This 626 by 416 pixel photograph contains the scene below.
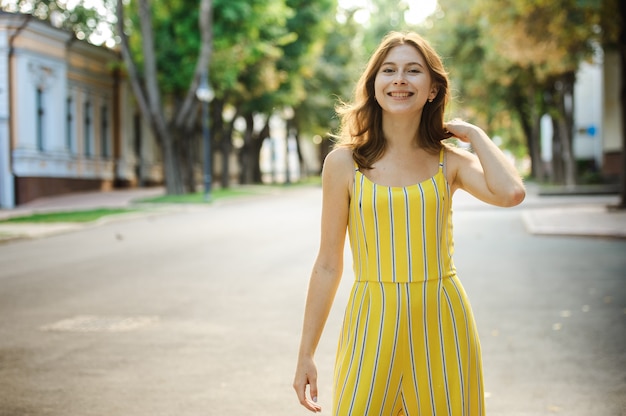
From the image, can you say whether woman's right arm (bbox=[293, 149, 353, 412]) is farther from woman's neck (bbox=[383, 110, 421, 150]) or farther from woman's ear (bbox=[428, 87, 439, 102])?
woman's ear (bbox=[428, 87, 439, 102])

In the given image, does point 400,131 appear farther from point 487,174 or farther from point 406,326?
point 406,326

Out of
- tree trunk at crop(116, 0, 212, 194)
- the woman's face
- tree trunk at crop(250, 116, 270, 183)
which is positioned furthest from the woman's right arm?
tree trunk at crop(250, 116, 270, 183)

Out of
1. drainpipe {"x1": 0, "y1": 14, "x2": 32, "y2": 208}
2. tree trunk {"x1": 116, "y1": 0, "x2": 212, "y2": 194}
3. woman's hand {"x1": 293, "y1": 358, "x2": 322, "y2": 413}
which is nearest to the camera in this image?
woman's hand {"x1": 293, "y1": 358, "x2": 322, "y2": 413}

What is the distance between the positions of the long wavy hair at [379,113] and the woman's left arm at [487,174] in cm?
10

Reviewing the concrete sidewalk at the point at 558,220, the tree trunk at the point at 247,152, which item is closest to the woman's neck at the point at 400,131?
the concrete sidewalk at the point at 558,220

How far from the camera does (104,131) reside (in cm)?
3906

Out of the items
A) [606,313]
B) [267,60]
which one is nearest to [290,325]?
[606,313]

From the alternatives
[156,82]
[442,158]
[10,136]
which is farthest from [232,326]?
[10,136]

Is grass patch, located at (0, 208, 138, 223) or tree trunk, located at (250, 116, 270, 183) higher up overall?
tree trunk, located at (250, 116, 270, 183)

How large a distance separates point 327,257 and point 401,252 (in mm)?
273

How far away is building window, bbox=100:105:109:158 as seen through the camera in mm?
38719

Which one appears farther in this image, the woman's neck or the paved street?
the paved street

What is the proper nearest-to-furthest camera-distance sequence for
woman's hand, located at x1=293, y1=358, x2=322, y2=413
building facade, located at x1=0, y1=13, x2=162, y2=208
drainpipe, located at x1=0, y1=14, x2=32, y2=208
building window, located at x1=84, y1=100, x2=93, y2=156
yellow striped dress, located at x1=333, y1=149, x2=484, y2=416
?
yellow striped dress, located at x1=333, y1=149, x2=484, y2=416 < woman's hand, located at x1=293, y1=358, x2=322, y2=413 < drainpipe, located at x1=0, y1=14, x2=32, y2=208 < building facade, located at x1=0, y1=13, x2=162, y2=208 < building window, located at x1=84, y1=100, x2=93, y2=156

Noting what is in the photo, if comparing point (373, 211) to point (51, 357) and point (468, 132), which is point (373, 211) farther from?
point (51, 357)
